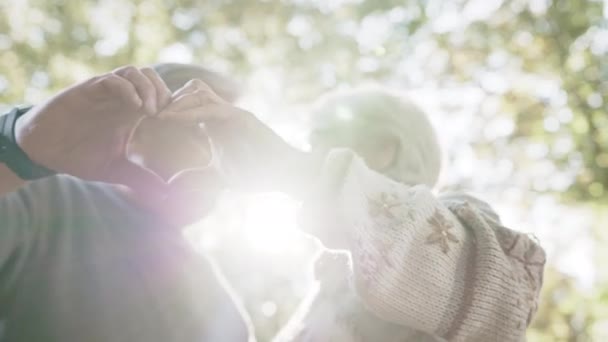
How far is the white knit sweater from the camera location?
96 centimetres

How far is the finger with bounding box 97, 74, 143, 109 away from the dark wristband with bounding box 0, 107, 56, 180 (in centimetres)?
17

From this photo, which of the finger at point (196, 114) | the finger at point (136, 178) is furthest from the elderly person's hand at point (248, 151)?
the finger at point (136, 178)

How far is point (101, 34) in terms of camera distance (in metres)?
6.38

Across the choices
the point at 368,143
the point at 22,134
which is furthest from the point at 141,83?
the point at 368,143

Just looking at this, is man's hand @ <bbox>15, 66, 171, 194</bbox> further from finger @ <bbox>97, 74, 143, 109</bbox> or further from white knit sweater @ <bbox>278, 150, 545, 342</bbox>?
white knit sweater @ <bbox>278, 150, 545, 342</bbox>

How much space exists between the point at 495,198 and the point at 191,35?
4.02 meters

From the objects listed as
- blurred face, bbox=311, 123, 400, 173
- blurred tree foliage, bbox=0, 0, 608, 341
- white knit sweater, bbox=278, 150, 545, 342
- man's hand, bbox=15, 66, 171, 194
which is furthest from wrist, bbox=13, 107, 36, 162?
blurred tree foliage, bbox=0, 0, 608, 341

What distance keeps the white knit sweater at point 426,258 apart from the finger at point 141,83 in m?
0.32

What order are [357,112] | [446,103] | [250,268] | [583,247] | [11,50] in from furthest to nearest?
[583,247] → [446,103] → [11,50] → [250,268] → [357,112]

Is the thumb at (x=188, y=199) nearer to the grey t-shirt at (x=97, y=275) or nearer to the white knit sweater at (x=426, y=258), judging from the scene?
the grey t-shirt at (x=97, y=275)

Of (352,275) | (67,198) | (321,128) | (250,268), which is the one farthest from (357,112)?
(250,268)

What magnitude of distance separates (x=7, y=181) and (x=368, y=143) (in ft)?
2.72

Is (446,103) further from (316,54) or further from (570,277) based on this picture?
(570,277)

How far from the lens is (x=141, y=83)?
916 mm
